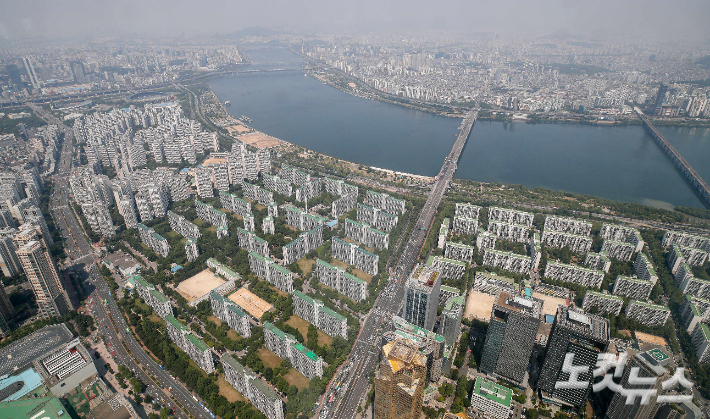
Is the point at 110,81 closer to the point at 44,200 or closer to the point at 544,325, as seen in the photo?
the point at 44,200

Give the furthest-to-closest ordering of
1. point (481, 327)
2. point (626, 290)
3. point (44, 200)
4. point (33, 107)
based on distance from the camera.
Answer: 1. point (33, 107)
2. point (44, 200)
3. point (626, 290)
4. point (481, 327)

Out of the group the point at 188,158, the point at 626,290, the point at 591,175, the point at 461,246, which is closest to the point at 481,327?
the point at 461,246

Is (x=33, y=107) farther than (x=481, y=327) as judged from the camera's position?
Yes

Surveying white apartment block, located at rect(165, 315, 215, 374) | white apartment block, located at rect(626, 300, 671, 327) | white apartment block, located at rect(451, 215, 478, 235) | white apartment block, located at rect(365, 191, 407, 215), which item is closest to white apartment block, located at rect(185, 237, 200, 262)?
white apartment block, located at rect(165, 315, 215, 374)

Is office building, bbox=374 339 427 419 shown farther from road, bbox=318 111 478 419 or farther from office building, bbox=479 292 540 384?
office building, bbox=479 292 540 384

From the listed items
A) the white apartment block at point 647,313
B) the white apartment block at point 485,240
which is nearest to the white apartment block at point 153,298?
the white apartment block at point 485,240

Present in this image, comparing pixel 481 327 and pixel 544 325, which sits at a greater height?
pixel 544 325

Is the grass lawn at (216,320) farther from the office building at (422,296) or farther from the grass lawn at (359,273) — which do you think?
the office building at (422,296)
